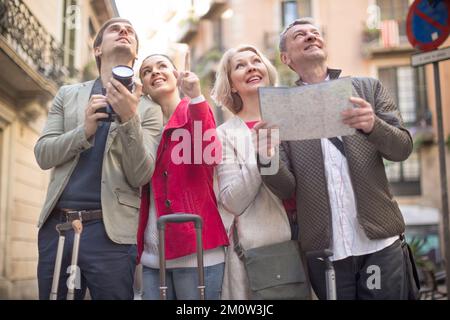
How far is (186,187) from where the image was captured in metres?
2.16

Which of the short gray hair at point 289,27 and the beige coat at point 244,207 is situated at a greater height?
the short gray hair at point 289,27

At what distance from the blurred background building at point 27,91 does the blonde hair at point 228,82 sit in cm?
50

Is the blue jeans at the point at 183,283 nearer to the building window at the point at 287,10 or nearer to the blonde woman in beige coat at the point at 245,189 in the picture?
the blonde woman in beige coat at the point at 245,189

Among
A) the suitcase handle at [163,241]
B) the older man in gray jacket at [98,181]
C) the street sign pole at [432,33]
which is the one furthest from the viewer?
the street sign pole at [432,33]

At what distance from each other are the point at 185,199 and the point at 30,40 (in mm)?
3517

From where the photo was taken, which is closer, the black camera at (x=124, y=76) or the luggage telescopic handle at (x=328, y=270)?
the luggage telescopic handle at (x=328, y=270)

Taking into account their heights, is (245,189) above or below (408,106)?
below

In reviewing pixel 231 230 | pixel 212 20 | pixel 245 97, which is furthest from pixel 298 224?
pixel 212 20

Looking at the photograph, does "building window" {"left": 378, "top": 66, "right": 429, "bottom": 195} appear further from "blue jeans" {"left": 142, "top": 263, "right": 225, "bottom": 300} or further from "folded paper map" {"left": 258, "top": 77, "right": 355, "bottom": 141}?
"folded paper map" {"left": 258, "top": 77, "right": 355, "bottom": 141}

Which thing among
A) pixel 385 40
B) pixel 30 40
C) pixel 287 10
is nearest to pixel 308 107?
pixel 30 40

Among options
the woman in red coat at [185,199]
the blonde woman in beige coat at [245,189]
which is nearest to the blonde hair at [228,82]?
the blonde woman in beige coat at [245,189]

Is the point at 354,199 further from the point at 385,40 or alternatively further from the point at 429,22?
the point at 385,40

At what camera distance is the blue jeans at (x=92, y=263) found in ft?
6.46

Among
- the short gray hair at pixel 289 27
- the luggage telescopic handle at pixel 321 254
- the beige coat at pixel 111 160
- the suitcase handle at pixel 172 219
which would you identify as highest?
the short gray hair at pixel 289 27
